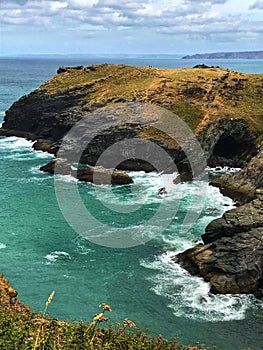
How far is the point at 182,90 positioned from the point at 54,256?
59099 millimetres

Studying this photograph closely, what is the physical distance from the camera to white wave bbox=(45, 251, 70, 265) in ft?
152

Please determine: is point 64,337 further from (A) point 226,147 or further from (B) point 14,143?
(B) point 14,143

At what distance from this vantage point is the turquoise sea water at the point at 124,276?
120ft

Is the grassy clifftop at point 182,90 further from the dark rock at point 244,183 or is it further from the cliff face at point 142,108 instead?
the dark rock at point 244,183

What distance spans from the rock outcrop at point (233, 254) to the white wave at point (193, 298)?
921 mm

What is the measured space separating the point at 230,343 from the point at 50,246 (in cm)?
2303

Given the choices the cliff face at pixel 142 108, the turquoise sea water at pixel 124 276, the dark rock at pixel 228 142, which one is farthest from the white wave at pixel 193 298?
the dark rock at pixel 228 142

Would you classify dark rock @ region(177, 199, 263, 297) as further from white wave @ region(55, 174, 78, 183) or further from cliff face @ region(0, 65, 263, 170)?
cliff face @ region(0, 65, 263, 170)

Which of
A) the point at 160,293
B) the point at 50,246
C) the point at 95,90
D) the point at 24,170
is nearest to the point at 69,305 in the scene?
the point at 160,293

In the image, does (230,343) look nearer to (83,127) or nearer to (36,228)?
(36,228)

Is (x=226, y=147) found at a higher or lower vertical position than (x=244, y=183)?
higher

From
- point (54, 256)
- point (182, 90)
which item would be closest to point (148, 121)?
point (182, 90)

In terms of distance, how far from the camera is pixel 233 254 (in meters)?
43.5

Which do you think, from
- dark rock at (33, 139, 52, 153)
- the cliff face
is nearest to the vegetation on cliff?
the cliff face
